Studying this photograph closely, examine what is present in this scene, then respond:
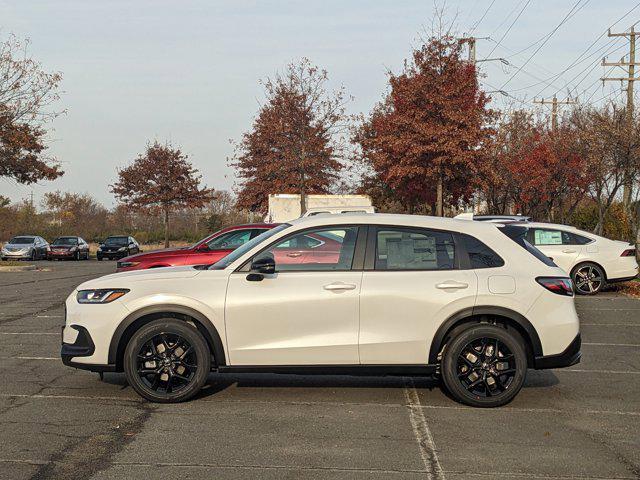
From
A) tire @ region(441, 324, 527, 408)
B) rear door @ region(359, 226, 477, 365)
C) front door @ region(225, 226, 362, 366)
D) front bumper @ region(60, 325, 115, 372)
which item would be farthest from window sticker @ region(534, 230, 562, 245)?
→ front bumper @ region(60, 325, 115, 372)

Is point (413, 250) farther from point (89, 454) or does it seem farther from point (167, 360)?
point (89, 454)

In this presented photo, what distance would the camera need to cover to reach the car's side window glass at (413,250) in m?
6.96

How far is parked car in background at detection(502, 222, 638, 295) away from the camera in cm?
1686

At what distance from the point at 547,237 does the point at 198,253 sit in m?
7.57

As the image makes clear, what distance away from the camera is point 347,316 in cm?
678

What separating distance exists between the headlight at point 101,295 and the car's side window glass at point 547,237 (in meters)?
12.1

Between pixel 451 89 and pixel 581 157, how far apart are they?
6627 millimetres

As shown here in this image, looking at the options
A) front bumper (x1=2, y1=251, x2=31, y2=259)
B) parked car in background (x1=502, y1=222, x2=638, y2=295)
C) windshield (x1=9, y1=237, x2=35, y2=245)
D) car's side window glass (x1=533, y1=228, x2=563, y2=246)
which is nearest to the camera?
parked car in background (x1=502, y1=222, x2=638, y2=295)

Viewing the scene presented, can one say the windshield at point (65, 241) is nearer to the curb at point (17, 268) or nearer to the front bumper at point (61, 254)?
the front bumper at point (61, 254)

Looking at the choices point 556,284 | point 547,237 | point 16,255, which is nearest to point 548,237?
point 547,237

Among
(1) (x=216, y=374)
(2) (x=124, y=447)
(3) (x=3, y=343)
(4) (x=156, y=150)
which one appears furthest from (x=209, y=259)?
(4) (x=156, y=150)

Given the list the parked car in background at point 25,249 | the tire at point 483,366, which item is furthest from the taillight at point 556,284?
the parked car in background at point 25,249

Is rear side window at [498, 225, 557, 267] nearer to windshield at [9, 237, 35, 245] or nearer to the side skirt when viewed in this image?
the side skirt

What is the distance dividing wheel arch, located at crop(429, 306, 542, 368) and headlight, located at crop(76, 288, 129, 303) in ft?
9.14
